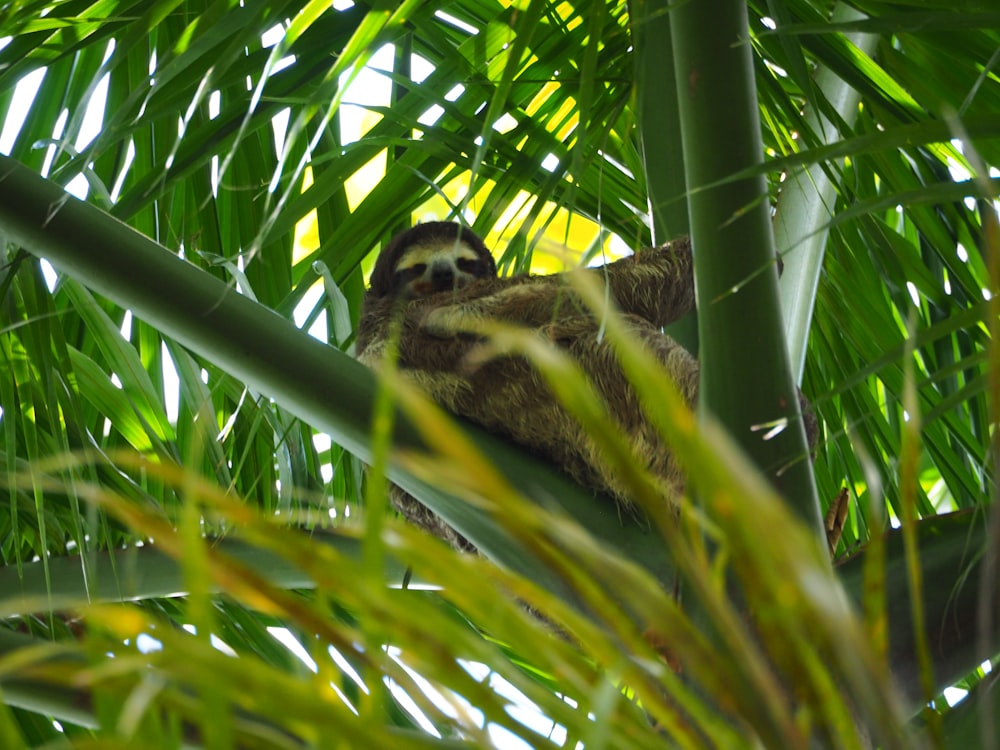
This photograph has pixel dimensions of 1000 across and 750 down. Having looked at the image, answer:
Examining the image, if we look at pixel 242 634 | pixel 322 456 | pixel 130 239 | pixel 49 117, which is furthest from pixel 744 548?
pixel 322 456

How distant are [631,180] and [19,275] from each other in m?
1.33

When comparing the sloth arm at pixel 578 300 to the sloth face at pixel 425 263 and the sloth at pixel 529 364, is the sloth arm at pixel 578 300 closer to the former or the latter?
the sloth at pixel 529 364

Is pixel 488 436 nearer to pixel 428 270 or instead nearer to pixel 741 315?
pixel 741 315

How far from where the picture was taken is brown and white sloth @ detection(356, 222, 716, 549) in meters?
2.67

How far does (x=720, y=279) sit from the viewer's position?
65.1 inches

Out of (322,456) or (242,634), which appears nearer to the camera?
(242,634)

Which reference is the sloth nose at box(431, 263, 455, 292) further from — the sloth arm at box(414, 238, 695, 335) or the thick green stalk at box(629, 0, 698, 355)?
the thick green stalk at box(629, 0, 698, 355)

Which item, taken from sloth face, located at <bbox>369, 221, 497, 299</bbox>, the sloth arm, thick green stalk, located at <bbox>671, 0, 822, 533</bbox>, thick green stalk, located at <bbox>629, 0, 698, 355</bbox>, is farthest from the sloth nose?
thick green stalk, located at <bbox>671, 0, 822, 533</bbox>

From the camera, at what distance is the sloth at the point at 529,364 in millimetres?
2662

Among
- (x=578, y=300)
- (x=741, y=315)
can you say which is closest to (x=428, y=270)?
(x=578, y=300)

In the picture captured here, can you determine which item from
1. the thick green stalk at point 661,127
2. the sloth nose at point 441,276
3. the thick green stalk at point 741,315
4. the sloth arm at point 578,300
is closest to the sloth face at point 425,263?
the sloth nose at point 441,276

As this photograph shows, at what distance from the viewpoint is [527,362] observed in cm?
296

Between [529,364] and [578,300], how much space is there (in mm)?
356

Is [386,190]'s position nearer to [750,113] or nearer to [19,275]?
[19,275]
